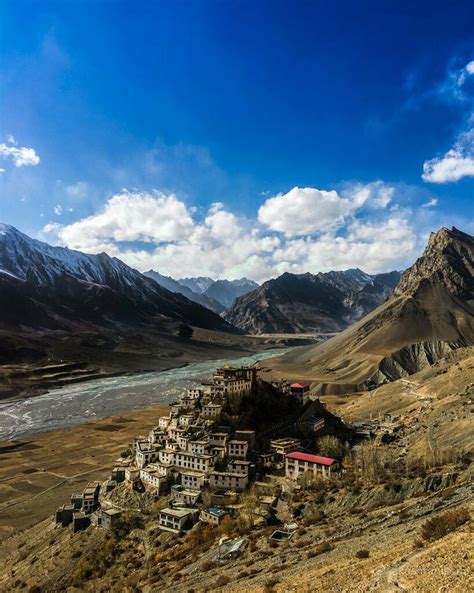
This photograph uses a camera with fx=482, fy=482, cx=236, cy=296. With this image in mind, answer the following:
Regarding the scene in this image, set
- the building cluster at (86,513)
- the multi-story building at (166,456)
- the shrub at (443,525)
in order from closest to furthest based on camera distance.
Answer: the shrub at (443,525), the building cluster at (86,513), the multi-story building at (166,456)

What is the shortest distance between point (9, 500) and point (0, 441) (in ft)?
150

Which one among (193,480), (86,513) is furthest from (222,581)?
(86,513)

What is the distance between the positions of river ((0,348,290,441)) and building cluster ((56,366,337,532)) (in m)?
67.7

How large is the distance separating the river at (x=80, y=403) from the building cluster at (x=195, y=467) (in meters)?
67.7

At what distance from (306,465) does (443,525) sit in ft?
90.4

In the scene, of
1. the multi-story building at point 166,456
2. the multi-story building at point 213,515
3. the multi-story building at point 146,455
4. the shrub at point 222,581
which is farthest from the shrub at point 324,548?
the multi-story building at point 146,455

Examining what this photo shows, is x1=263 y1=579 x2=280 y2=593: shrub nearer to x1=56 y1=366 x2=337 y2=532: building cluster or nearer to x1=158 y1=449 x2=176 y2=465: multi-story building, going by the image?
x1=56 y1=366 x2=337 y2=532: building cluster

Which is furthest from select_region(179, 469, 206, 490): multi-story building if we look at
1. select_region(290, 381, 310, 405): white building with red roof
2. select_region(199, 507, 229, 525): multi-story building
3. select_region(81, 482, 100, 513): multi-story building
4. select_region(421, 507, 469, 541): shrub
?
select_region(421, 507, 469, 541): shrub

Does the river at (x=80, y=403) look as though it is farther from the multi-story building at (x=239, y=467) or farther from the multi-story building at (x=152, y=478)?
the multi-story building at (x=239, y=467)

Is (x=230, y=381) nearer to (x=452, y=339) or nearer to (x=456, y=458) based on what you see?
(x=456, y=458)

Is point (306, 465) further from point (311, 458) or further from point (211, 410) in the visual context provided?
point (211, 410)

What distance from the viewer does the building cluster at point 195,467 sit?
4855 cm

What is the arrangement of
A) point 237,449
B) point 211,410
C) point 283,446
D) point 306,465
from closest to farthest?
point 306,465 → point 237,449 → point 283,446 → point 211,410

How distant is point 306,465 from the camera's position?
50875 millimetres
